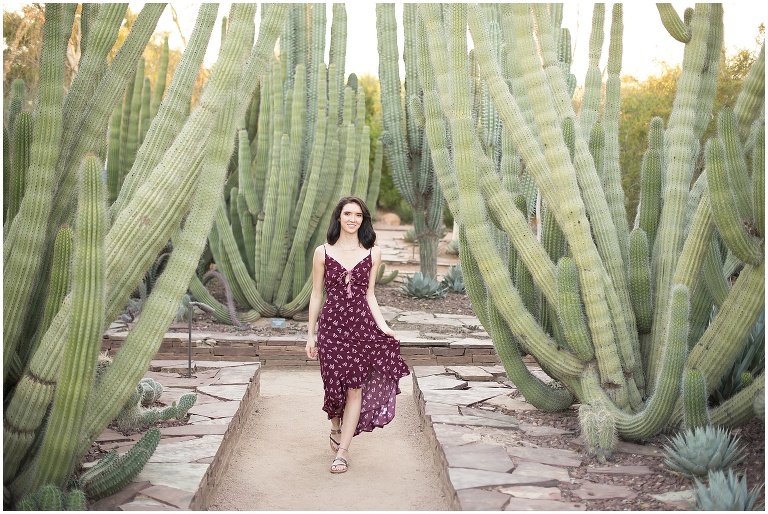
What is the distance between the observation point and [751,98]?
4059mm

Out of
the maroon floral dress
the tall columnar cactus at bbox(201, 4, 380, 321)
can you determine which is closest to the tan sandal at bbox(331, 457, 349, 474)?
the maroon floral dress

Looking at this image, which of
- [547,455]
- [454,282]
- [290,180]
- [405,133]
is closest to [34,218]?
[547,455]

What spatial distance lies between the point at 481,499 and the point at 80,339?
5.88 ft

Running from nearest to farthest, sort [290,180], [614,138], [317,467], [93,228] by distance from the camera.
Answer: [93,228], [317,467], [614,138], [290,180]

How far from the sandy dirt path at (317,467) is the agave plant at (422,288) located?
3640 mm

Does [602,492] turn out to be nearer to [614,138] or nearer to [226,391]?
[614,138]

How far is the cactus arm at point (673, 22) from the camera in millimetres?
4281

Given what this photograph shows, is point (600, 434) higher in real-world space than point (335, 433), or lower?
higher

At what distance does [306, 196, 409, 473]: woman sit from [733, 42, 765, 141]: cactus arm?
6.49 ft

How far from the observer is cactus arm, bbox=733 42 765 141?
4008 mm

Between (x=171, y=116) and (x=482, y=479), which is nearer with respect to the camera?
(x=171, y=116)

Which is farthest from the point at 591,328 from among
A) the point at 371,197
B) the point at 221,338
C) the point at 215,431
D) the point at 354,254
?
the point at 371,197

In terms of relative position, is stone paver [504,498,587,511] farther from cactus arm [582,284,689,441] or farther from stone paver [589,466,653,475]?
cactus arm [582,284,689,441]

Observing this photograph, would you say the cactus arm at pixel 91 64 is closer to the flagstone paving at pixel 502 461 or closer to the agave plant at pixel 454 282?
the flagstone paving at pixel 502 461
